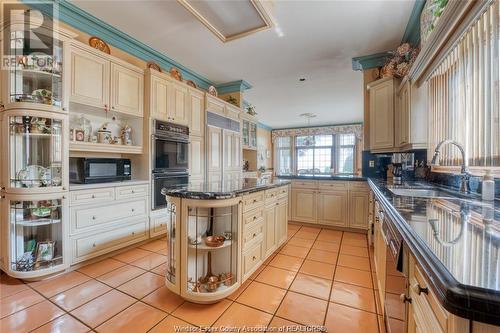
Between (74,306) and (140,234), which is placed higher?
(140,234)

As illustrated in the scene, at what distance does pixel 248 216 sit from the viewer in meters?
1.96

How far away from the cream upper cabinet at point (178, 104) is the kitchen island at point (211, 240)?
1799 millimetres

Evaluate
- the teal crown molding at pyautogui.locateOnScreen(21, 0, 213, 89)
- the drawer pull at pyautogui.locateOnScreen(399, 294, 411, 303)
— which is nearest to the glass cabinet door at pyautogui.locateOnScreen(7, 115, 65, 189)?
the teal crown molding at pyautogui.locateOnScreen(21, 0, 213, 89)

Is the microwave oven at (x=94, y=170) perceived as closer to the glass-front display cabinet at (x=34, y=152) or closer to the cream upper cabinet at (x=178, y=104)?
the glass-front display cabinet at (x=34, y=152)

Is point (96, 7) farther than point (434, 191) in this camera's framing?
Yes

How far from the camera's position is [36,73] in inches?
83.3

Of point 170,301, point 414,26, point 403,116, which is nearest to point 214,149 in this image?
point 170,301

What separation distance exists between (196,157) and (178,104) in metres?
0.89

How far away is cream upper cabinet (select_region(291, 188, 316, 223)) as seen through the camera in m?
3.87

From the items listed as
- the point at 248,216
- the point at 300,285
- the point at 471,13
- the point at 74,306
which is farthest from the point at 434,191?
the point at 74,306

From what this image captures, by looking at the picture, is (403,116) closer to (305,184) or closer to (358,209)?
(358,209)

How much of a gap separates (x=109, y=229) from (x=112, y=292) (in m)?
0.85

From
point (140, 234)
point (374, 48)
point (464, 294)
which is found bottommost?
point (140, 234)

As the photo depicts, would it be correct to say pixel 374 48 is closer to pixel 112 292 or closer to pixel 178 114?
pixel 178 114
